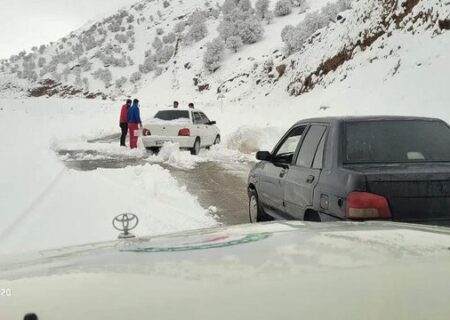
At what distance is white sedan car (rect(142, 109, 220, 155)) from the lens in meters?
16.9

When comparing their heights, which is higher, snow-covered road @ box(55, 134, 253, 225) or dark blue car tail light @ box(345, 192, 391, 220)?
dark blue car tail light @ box(345, 192, 391, 220)

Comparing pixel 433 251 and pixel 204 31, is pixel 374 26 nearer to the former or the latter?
pixel 433 251

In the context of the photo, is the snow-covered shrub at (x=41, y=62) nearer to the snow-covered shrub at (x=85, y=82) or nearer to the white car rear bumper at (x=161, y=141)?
the snow-covered shrub at (x=85, y=82)

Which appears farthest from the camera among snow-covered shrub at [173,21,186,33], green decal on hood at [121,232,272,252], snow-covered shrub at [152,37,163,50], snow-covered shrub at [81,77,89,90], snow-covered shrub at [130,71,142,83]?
snow-covered shrub at [173,21,186,33]

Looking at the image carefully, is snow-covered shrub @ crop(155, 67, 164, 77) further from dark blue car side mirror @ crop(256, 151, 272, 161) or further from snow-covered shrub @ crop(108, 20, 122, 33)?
dark blue car side mirror @ crop(256, 151, 272, 161)

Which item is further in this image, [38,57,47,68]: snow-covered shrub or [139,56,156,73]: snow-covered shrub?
[38,57,47,68]: snow-covered shrub

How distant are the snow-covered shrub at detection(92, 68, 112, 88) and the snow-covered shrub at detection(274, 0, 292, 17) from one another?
1116 inches

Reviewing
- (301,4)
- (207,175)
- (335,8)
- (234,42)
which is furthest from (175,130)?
(301,4)

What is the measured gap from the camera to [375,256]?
2320 millimetres

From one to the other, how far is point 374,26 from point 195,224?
2171cm

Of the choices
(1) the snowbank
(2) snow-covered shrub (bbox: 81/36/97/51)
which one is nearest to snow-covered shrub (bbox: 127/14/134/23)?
(2) snow-covered shrub (bbox: 81/36/97/51)

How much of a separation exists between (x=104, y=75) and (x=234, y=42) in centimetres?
2931

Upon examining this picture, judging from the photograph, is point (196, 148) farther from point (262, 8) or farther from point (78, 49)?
point (78, 49)

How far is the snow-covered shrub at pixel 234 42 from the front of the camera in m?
59.2
